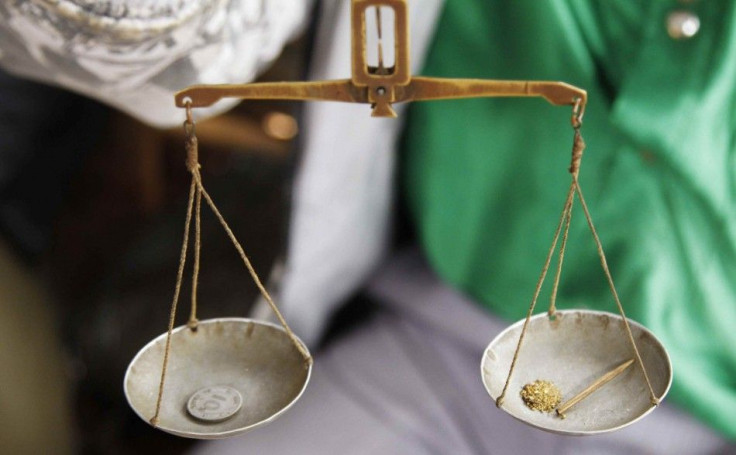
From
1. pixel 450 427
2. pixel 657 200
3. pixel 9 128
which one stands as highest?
pixel 9 128

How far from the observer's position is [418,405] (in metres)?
1.34

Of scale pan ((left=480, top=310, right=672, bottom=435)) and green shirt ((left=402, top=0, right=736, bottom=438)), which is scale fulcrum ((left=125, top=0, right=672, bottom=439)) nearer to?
scale pan ((left=480, top=310, right=672, bottom=435))

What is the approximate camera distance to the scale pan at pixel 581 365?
768mm

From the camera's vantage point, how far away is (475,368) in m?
1.39

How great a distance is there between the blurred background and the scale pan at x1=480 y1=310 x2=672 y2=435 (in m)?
0.60

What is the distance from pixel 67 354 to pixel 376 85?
1.11m

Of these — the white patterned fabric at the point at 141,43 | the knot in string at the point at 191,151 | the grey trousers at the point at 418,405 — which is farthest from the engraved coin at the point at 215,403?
the grey trousers at the point at 418,405

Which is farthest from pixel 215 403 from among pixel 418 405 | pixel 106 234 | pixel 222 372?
pixel 106 234

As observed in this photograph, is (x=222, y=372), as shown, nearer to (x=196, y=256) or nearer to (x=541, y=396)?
(x=196, y=256)

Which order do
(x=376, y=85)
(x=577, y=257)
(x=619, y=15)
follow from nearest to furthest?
(x=376, y=85) → (x=619, y=15) → (x=577, y=257)

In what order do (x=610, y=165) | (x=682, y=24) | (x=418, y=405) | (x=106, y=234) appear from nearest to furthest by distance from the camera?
(x=682, y=24)
(x=610, y=165)
(x=418, y=405)
(x=106, y=234)

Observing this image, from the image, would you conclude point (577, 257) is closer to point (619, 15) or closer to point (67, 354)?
point (619, 15)

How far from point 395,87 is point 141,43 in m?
0.34

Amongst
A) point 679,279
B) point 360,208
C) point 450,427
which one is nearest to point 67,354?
point 360,208
